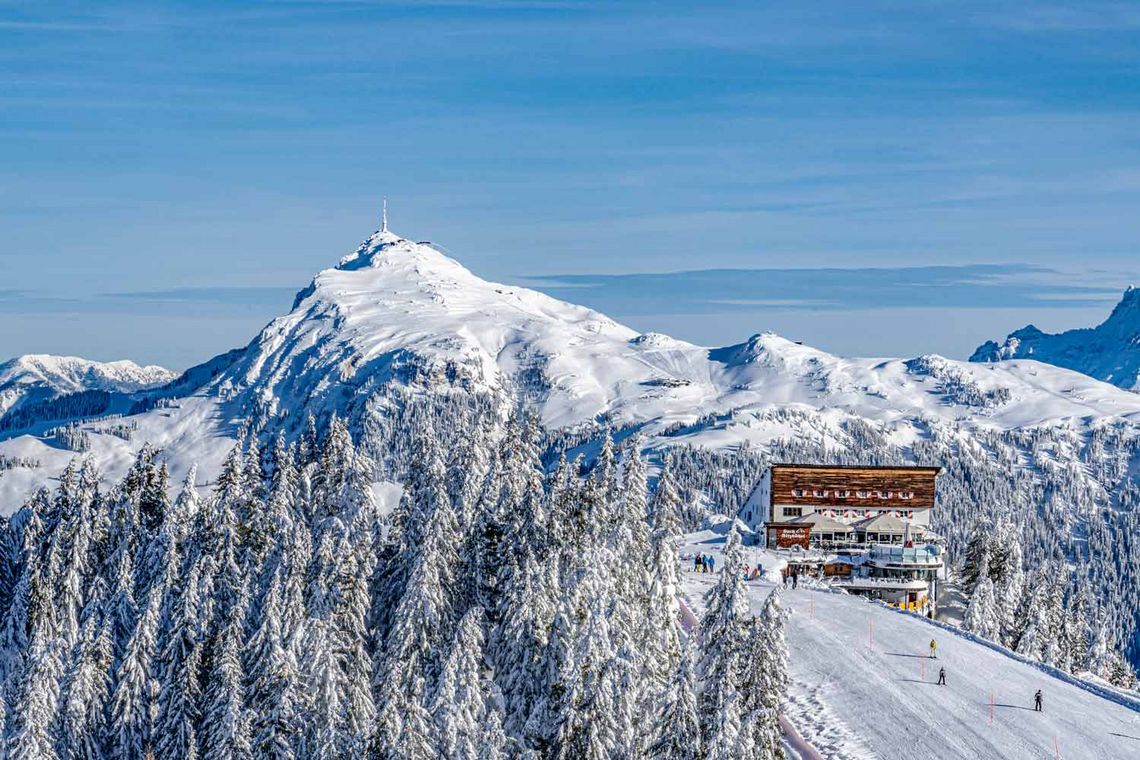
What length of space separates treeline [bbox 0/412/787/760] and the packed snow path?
903 centimetres

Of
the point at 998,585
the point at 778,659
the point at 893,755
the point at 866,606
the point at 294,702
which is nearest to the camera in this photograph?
the point at 778,659

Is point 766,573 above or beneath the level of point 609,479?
beneath

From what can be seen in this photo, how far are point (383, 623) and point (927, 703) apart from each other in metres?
27.4

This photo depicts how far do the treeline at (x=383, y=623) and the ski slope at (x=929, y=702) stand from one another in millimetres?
8490

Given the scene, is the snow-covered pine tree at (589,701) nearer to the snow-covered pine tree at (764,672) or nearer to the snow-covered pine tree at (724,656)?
the snow-covered pine tree at (724,656)

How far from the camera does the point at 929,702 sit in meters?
64.7

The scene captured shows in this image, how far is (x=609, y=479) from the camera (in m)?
67.3

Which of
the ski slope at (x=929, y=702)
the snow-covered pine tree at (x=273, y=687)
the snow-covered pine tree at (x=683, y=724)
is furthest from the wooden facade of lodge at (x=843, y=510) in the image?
the snow-covered pine tree at (x=683, y=724)

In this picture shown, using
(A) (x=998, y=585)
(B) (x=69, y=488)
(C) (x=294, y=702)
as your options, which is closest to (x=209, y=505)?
(B) (x=69, y=488)

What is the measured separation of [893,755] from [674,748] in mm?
18266

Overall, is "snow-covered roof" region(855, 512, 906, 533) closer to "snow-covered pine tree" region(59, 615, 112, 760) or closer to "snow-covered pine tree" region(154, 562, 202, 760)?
"snow-covered pine tree" region(154, 562, 202, 760)

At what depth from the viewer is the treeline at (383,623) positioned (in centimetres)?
4775

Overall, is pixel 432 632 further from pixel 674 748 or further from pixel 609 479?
pixel 674 748

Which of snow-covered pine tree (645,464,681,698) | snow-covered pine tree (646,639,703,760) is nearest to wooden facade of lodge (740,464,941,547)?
snow-covered pine tree (645,464,681,698)
